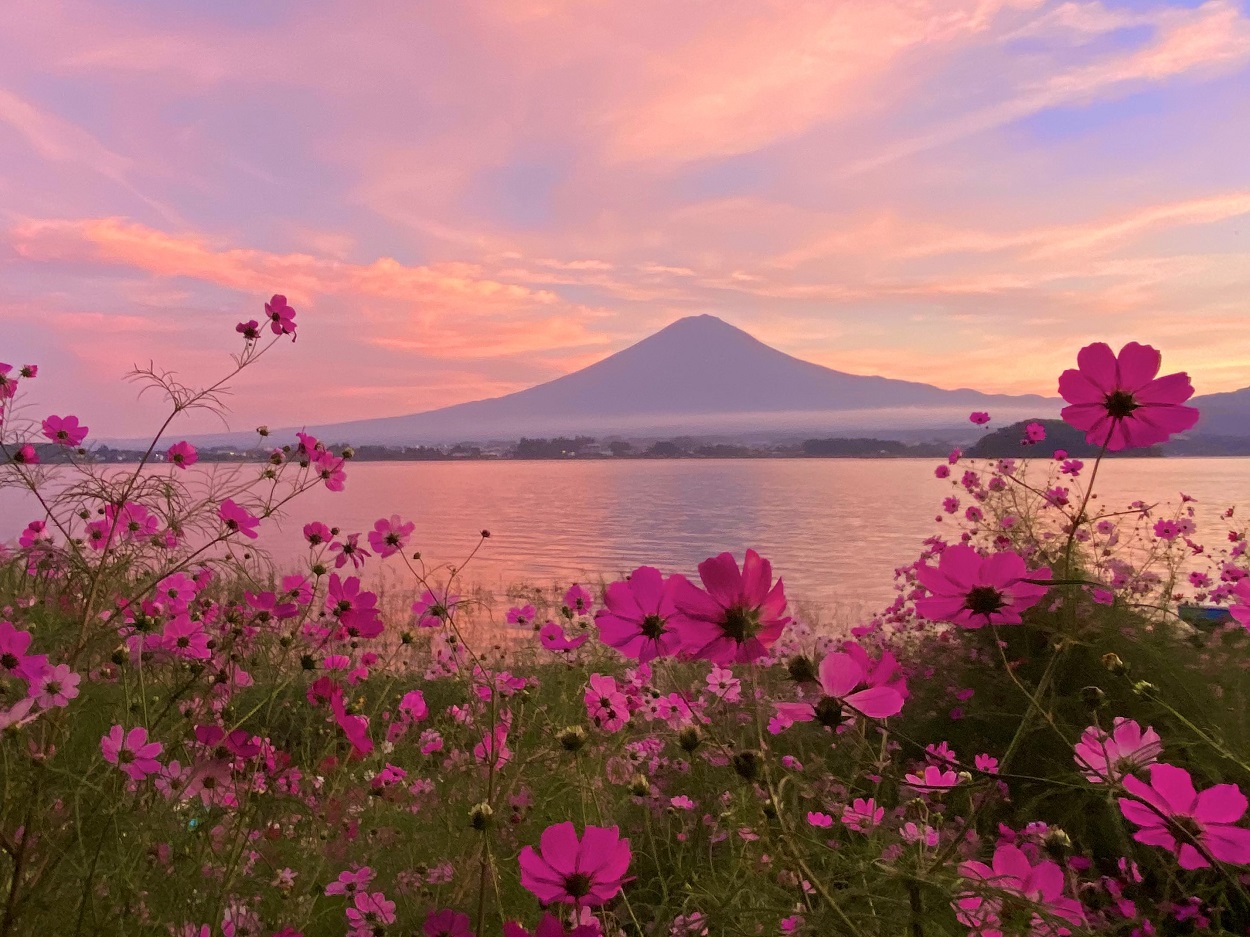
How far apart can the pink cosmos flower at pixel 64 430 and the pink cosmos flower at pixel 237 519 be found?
1.91ft

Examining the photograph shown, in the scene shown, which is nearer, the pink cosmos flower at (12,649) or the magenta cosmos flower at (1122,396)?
the magenta cosmos flower at (1122,396)

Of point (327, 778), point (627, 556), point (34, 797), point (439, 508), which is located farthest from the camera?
point (439, 508)

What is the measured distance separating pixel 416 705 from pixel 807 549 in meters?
12.6

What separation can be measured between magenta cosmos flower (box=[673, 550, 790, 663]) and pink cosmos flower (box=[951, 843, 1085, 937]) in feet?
1.09

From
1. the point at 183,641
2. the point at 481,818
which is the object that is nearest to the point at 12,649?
the point at 183,641

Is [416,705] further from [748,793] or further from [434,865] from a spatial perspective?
[748,793]

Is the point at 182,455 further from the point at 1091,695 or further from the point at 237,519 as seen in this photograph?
the point at 1091,695

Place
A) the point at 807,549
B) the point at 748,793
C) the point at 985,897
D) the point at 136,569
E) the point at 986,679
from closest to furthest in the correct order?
1. the point at 985,897
2. the point at 748,793
3. the point at 136,569
4. the point at 986,679
5. the point at 807,549

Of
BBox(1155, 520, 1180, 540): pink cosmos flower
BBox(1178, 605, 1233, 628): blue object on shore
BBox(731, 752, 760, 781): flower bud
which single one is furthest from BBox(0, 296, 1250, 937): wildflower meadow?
BBox(1155, 520, 1180, 540): pink cosmos flower

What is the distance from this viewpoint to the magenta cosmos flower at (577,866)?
0.81 m

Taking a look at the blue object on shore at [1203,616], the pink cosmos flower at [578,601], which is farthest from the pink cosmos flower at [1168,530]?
the pink cosmos flower at [578,601]

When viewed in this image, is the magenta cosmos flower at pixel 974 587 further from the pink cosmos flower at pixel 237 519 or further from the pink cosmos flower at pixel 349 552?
the pink cosmos flower at pixel 349 552

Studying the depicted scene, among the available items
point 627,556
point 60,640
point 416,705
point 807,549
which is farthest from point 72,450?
point 807,549

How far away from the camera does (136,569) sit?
2.72 metres
